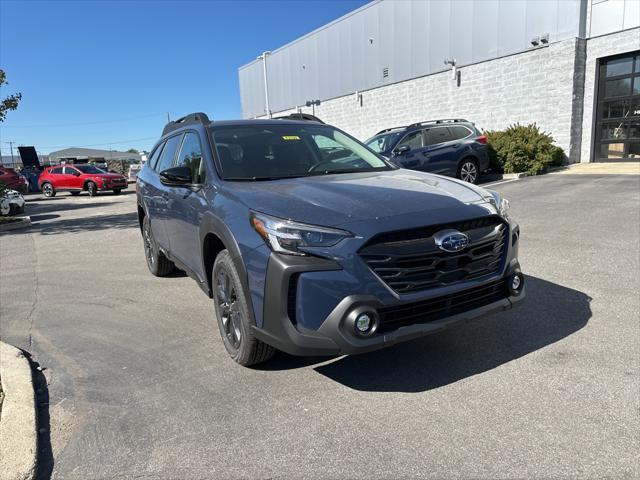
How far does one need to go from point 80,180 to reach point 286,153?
74.5ft

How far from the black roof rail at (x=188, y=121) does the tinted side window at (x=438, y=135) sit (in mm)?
8535

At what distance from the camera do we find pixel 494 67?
18.7m

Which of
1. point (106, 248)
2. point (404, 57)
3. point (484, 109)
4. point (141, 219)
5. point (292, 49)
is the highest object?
point (292, 49)

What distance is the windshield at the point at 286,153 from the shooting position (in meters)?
3.87

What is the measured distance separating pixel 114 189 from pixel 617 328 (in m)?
23.7

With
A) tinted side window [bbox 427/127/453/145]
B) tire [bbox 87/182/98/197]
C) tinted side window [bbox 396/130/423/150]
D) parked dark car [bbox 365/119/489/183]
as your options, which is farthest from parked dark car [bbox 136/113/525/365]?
tire [bbox 87/182/98/197]

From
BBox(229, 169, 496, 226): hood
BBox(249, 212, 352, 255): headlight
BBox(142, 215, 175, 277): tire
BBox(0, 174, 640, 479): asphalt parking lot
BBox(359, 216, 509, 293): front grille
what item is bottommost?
BBox(0, 174, 640, 479): asphalt parking lot

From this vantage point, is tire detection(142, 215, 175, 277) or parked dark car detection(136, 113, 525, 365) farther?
tire detection(142, 215, 175, 277)

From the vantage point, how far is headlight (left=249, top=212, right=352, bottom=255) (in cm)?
273

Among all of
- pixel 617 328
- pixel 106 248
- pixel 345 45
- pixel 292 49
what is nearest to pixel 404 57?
pixel 345 45

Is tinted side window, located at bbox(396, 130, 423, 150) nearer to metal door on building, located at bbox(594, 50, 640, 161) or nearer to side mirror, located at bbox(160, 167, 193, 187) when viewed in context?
metal door on building, located at bbox(594, 50, 640, 161)

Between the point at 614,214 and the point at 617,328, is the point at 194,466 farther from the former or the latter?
the point at 614,214

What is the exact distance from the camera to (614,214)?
316 inches

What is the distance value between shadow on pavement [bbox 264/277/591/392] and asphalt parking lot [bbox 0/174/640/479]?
1 cm
